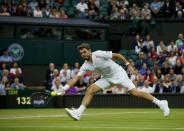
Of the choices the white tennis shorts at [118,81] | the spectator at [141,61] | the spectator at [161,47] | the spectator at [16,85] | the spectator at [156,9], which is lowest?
the spectator at [16,85]

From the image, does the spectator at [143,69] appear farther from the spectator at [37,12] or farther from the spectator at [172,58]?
the spectator at [37,12]

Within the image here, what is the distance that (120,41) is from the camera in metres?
32.0

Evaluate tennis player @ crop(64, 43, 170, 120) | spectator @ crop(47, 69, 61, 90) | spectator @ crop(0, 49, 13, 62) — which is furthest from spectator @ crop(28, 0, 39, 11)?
tennis player @ crop(64, 43, 170, 120)

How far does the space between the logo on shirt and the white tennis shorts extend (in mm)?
13255

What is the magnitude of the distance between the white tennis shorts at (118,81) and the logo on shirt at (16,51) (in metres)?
13.3

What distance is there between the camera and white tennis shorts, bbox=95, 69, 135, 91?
52.2ft

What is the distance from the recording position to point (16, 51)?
96.1ft

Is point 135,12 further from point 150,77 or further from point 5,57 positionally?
point 5,57

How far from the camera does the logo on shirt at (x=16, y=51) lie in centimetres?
2905

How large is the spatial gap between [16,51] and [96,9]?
5111 mm

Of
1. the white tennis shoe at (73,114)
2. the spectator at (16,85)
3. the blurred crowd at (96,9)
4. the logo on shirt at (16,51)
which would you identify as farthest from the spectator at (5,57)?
the white tennis shoe at (73,114)

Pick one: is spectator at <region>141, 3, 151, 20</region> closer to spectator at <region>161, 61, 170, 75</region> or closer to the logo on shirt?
spectator at <region>161, 61, 170, 75</region>

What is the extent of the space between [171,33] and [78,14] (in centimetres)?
447

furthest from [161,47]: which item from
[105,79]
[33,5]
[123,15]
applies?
[105,79]
